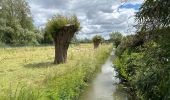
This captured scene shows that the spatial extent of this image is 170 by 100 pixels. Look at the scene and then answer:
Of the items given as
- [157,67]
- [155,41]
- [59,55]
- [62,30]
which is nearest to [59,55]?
[59,55]

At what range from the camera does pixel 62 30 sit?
22.3 meters

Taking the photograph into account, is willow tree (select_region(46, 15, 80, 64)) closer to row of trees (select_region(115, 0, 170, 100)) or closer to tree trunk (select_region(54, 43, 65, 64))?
tree trunk (select_region(54, 43, 65, 64))

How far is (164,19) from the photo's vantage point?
6.29 meters

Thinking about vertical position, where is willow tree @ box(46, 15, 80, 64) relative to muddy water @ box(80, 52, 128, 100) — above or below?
above

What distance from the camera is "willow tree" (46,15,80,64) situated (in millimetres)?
22031

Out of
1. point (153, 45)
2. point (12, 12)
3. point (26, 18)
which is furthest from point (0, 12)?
point (153, 45)

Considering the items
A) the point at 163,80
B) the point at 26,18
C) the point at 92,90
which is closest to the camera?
the point at 163,80

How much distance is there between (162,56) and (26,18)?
6525 cm

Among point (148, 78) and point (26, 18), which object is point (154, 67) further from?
point (26, 18)

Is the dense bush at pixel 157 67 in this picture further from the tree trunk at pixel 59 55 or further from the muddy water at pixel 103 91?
the tree trunk at pixel 59 55

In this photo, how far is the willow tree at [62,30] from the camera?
22031mm

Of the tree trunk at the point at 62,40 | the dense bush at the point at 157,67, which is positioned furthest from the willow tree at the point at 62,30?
the dense bush at the point at 157,67

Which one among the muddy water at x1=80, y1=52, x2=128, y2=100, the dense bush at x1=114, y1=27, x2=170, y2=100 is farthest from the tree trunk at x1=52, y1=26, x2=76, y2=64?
the dense bush at x1=114, y1=27, x2=170, y2=100

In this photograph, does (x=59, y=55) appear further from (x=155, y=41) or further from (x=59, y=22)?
(x=155, y=41)
